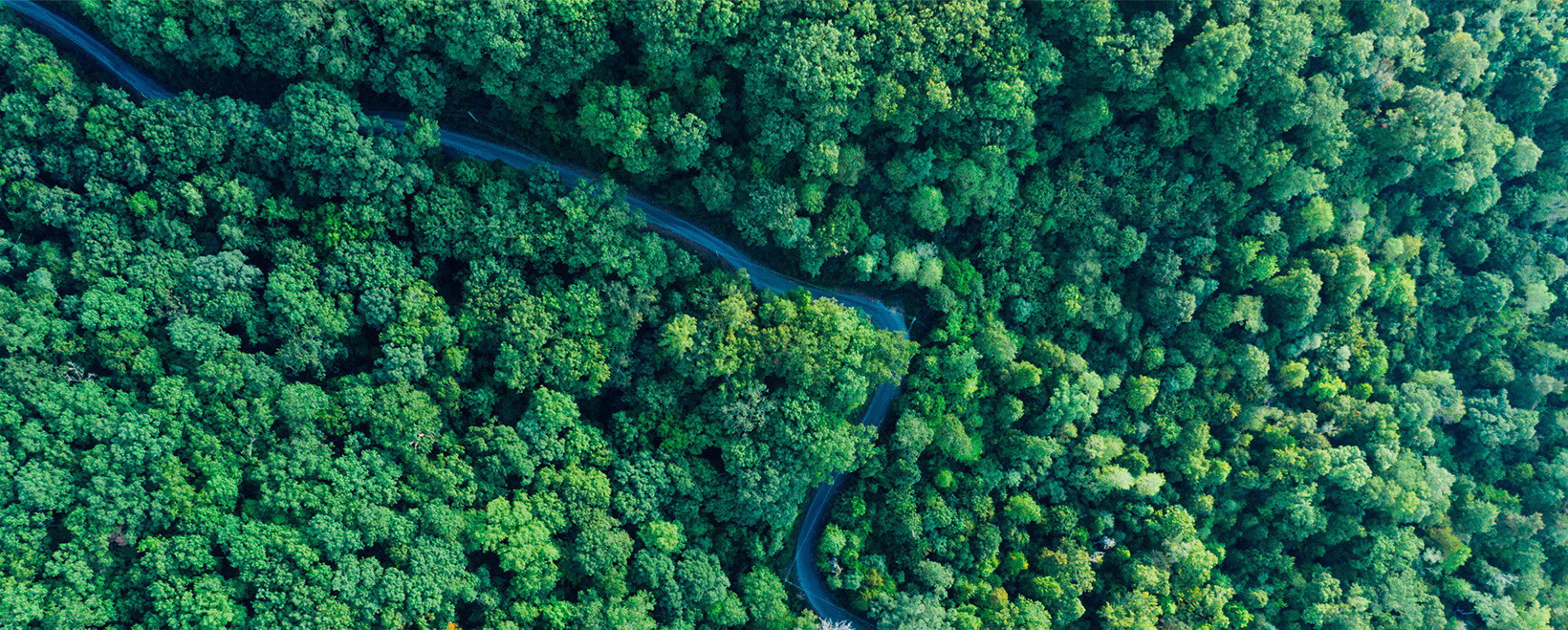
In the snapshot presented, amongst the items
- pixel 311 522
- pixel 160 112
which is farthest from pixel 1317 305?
pixel 160 112

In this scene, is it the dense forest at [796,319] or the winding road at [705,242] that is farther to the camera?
the winding road at [705,242]

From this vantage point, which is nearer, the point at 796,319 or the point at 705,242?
the point at 796,319

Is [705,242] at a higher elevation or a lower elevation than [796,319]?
higher

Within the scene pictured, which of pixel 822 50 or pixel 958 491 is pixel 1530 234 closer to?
pixel 958 491

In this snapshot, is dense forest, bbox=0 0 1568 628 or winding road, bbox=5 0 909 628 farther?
winding road, bbox=5 0 909 628
